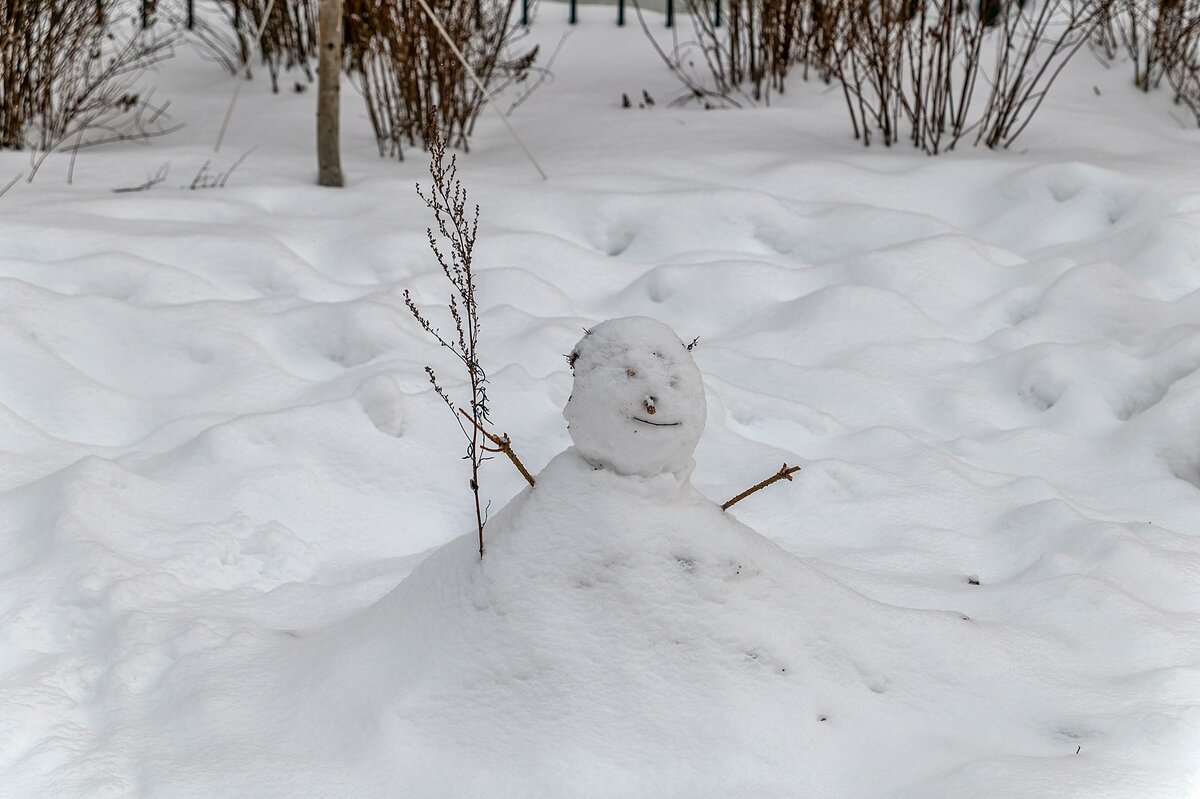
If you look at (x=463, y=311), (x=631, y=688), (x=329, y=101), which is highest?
(x=329, y=101)

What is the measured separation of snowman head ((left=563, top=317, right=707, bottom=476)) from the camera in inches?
66.5

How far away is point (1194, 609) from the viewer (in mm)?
2154

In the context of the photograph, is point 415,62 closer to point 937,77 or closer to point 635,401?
point 937,77

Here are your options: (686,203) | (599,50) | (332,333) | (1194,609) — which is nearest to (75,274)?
(332,333)

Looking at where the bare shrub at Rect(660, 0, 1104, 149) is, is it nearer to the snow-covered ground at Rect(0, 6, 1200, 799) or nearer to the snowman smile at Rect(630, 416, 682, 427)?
the snow-covered ground at Rect(0, 6, 1200, 799)

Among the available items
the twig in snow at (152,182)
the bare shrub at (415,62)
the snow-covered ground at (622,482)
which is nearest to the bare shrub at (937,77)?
the snow-covered ground at (622,482)

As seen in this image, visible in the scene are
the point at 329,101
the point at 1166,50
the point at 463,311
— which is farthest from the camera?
the point at 1166,50

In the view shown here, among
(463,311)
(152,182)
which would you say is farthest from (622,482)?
(152,182)

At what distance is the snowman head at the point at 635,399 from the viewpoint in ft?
5.54

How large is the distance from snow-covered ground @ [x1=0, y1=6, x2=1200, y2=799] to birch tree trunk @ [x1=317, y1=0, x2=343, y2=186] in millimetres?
230

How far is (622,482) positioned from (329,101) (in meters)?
3.01

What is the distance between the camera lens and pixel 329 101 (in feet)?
14.1

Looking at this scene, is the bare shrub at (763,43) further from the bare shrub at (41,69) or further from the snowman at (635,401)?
the snowman at (635,401)

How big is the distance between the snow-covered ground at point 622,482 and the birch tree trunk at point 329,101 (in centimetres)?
23
